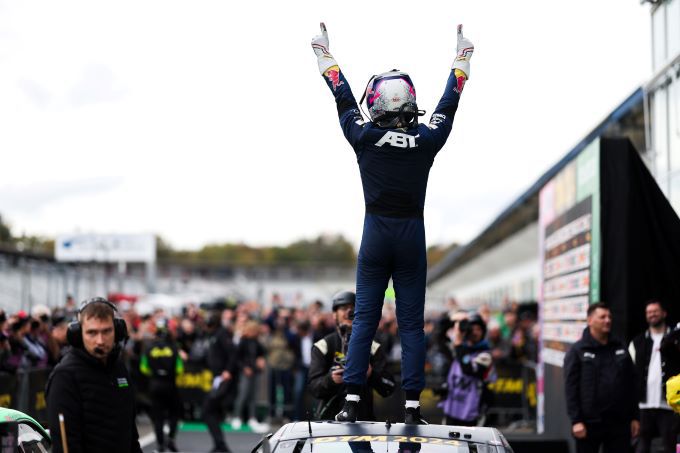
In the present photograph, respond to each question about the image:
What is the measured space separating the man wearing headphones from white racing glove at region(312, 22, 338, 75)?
84.5 inches

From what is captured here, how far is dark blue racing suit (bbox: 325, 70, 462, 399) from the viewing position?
6891 millimetres

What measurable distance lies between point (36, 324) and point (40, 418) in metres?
1.42

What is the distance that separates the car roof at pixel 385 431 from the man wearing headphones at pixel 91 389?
0.85 metres

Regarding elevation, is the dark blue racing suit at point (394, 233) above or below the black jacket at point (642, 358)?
above

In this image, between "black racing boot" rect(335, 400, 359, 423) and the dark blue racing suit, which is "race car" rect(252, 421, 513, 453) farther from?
the dark blue racing suit

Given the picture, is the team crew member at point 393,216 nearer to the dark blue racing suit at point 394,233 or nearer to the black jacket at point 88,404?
the dark blue racing suit at point 394,233

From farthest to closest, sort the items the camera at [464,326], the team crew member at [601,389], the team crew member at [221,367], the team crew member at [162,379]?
the team crew member at [221,367] → the team crew member at [162,379] → the camera at [464,326] → the team crew member at [601,389]

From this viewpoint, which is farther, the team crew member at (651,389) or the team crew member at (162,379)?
the team crew member at (162,379)

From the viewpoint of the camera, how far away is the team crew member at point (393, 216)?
22.5ft

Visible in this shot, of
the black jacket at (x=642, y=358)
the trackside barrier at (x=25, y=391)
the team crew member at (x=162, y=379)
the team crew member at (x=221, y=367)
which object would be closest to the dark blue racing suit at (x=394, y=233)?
the black jacket at (x=642, y=358)

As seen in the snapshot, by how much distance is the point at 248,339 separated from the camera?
19.9 m

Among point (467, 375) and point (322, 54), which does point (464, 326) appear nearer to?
point (467, 375)

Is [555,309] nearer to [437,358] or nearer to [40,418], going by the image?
[40,418]

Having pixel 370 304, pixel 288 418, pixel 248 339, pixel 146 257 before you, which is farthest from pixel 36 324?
pixel 146 257
